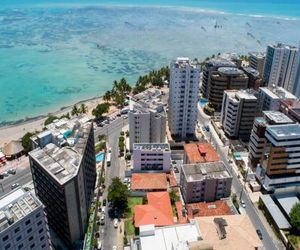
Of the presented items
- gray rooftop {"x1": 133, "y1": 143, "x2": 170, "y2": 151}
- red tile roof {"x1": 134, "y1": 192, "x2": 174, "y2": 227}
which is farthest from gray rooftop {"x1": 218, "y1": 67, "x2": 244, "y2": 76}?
red tile roof {"x1": 134, "y1": 192, "x2": 174, "y2": 227}

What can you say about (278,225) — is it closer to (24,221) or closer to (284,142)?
(284,142)

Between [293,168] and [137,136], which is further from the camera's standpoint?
[137,136]

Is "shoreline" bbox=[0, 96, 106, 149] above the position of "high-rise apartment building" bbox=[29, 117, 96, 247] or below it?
below

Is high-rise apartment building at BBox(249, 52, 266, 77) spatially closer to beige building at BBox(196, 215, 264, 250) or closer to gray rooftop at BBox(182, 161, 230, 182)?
gray rooftop at BBox(182, 161, 230, 182)

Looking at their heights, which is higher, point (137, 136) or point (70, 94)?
point (137, 136)

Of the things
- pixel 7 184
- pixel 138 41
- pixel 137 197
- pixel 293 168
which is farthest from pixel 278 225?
pixel 138 41
